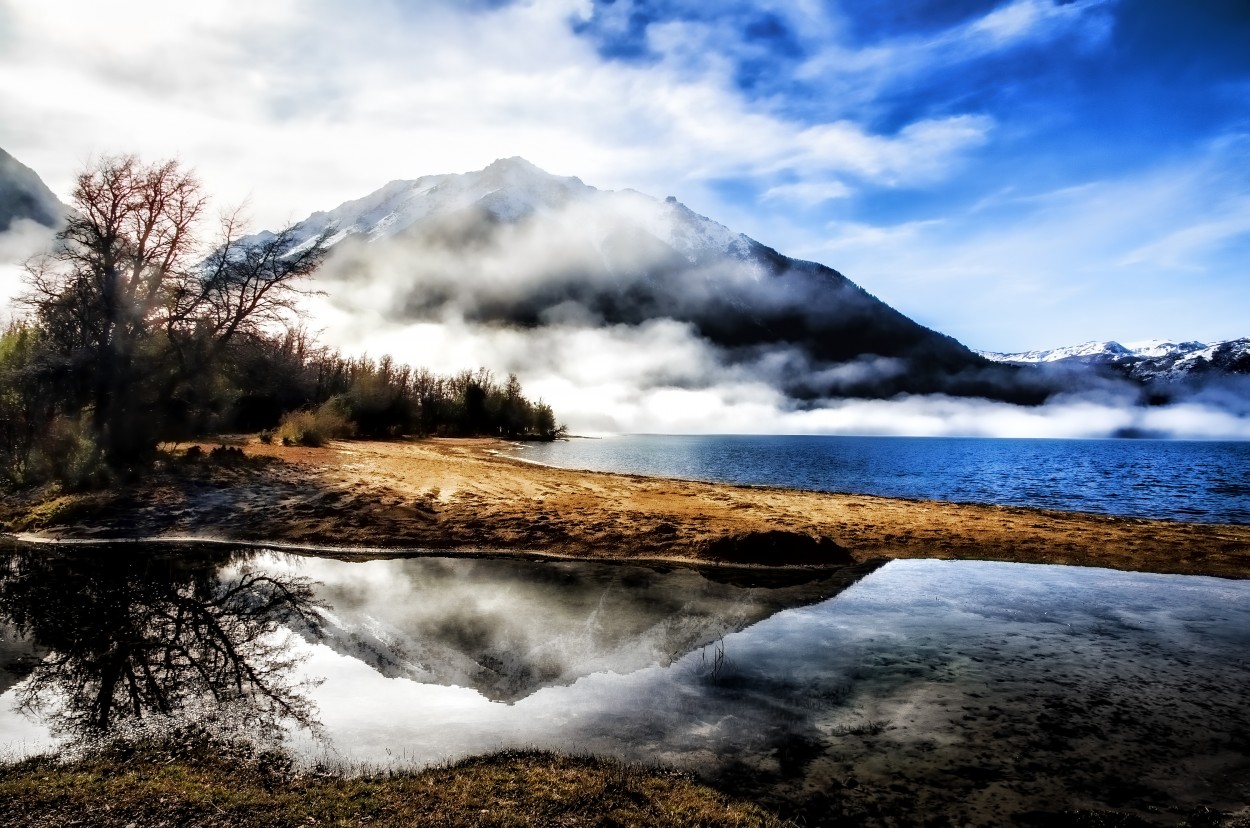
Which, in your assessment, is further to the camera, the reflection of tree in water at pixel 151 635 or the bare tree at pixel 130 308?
the bare tree at pixel 130 308

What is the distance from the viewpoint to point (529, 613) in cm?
1301

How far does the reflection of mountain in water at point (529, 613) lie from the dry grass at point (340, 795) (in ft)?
8.89

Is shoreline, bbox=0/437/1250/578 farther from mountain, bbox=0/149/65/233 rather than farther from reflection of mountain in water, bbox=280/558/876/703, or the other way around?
mountain, bbox=0/149/65/233

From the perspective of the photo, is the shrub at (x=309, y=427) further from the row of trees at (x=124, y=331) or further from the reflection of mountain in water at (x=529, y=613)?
the reflection of mountain in water at (x=529, y=613)

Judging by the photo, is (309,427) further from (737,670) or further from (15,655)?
(737,670)

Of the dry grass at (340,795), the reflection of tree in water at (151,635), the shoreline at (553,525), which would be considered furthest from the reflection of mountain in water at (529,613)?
the dry grass at (340,795)

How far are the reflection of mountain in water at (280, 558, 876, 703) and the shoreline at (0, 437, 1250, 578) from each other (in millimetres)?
1651

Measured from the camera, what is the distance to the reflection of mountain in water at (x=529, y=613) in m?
10.1

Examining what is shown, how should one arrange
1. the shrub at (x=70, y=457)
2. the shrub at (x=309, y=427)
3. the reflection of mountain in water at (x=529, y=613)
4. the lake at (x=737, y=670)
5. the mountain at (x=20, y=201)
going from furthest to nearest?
the mountain at (x=20, y=201) → the shrub at (x=309, y=427) → the shrub at (x=70, y=457) → the reflection of mountain in water at (x=529, y=613) → the lake at (x=737, y=670)

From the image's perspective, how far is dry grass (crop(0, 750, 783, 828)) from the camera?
538 cm

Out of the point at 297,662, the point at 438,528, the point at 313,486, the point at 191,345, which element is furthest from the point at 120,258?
the point at 297,662

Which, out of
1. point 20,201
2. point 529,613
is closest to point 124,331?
point 529,613

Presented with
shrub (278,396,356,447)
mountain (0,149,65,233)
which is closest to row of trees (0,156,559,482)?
shrub (278,396,356,447)

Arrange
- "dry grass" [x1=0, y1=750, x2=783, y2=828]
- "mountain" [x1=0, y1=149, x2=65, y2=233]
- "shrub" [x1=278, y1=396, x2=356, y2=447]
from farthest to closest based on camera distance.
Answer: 1. "mountain" [x1=0, y1=149, x2=65, y2=233]
2. "shrub" [x1=278, y1=396, x2=356, y2=447]
3. "dry grass" [x1=0, y1=750, x2=783, y2=828]
